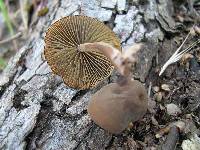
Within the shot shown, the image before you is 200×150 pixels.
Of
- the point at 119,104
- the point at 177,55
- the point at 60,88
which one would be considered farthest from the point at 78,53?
the point at 177,55

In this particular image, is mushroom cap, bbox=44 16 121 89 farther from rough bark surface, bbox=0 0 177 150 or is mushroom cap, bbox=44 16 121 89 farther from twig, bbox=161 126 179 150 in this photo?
twig, bbox=161 126 179 150

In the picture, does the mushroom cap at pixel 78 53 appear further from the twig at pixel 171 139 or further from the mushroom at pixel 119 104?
the twig at pixel 171 139

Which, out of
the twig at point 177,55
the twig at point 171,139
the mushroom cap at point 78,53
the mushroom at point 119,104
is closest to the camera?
the mushroom at point 119,104

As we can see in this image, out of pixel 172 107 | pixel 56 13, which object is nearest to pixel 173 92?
pixel 172 107

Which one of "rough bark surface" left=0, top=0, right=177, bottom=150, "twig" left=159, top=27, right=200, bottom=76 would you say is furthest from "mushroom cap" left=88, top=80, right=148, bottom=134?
"twig" left=159, top=27, right=200, bottom=76

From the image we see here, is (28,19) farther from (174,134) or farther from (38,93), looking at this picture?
(174,134)

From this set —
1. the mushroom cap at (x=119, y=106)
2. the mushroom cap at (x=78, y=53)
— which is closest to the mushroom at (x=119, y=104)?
the mushroom cap at (x=119, y=106)
